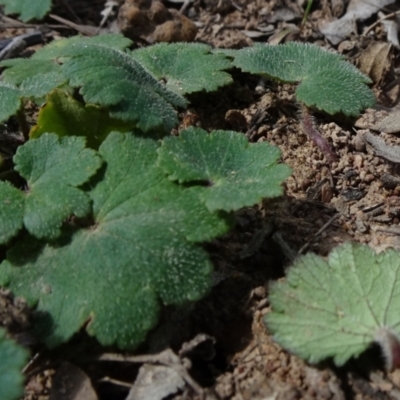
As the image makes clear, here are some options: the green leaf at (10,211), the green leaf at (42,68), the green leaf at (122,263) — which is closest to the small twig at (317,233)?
the green leaf at (122,263)

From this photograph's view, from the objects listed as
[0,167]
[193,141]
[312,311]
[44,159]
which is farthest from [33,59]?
[312,311]

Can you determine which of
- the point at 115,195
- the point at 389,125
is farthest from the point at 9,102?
the point at 389,125

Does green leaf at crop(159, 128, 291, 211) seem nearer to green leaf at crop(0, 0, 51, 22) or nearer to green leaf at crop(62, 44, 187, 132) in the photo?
green leaf at crop(62, 44, 187, 132)

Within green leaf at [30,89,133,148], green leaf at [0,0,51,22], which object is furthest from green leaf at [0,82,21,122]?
green leaf at [0,0,51,22]

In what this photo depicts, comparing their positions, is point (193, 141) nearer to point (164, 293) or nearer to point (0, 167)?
point (164, 293)

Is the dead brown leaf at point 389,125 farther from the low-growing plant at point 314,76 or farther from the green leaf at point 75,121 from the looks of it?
the green leaf at point 75,121

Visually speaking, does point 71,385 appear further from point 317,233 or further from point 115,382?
point 317,233
